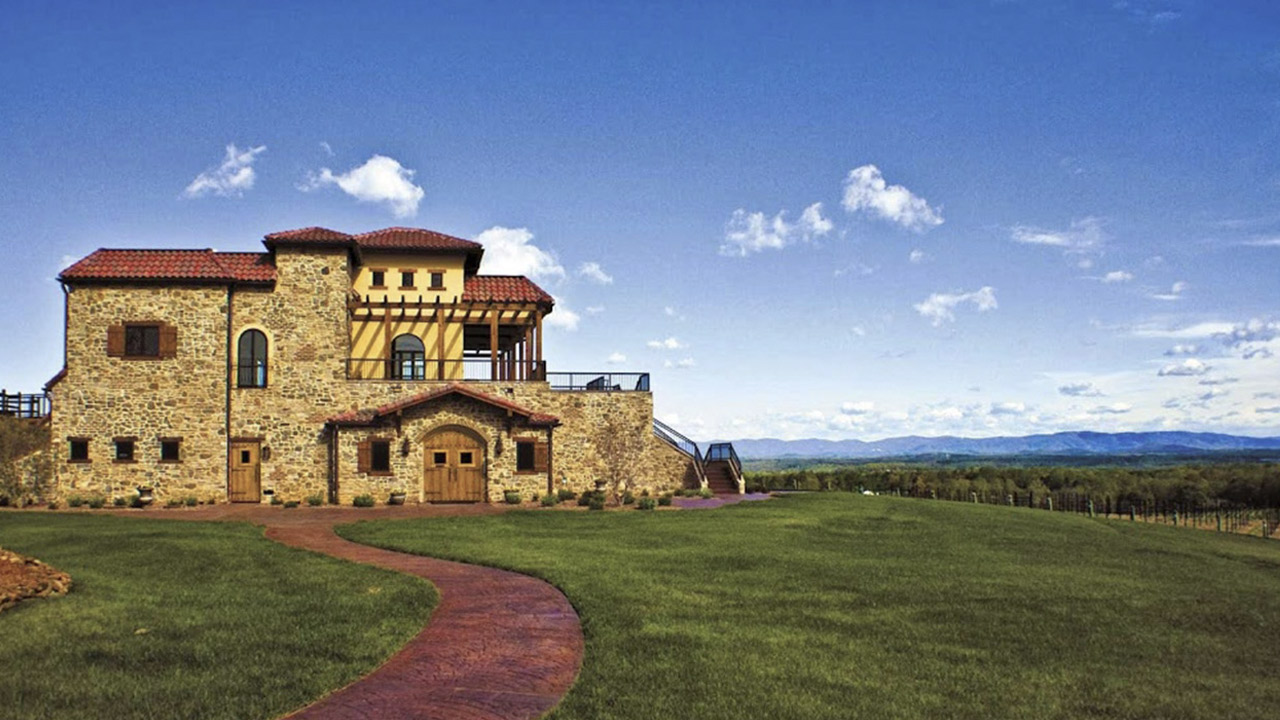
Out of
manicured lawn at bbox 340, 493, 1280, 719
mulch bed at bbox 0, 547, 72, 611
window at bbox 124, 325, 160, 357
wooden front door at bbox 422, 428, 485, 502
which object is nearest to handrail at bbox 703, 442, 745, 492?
wooden front door at bbox 422, 428, 485, 502

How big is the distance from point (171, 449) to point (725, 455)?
2270cm

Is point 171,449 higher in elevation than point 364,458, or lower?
higher

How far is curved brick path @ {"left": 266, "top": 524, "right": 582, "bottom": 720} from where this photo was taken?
7.20 metres

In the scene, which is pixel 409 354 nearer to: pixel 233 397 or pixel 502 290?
pixel 502 290

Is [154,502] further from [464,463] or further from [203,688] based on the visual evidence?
[203,688]

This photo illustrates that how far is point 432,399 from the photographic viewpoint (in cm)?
3016

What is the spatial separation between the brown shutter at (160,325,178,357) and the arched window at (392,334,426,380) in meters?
8.01

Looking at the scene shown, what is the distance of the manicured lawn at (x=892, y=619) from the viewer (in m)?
7.57

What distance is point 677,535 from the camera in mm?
19406

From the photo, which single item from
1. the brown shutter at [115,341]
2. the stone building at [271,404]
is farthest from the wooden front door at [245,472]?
the brown shutter at [115,341]

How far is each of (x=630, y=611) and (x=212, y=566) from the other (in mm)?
8100

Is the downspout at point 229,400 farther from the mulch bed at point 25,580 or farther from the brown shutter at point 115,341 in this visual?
the mulch bed at point 25,580

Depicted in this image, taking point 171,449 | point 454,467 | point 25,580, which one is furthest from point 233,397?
point 25,580

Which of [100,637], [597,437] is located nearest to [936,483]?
[597,437]
